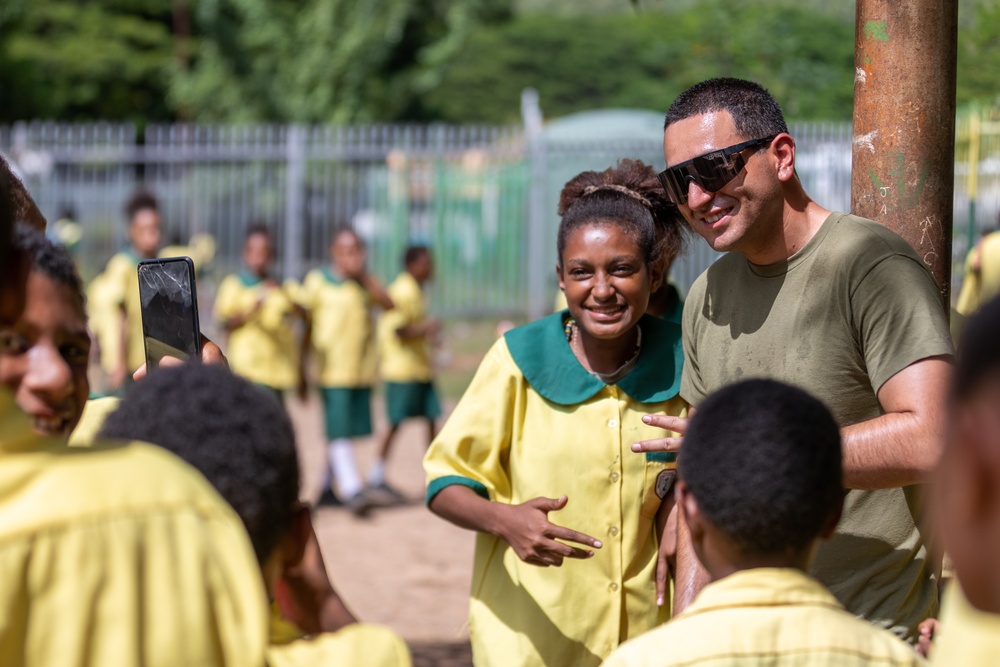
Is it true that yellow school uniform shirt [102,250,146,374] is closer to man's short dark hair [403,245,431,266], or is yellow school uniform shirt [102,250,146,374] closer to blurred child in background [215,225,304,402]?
blurred child in background [215,225,304,402]

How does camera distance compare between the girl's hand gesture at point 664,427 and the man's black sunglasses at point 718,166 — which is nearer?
the girl's hand gesture at point 664,427

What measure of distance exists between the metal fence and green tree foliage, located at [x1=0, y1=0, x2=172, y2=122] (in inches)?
558

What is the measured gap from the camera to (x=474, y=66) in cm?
5150

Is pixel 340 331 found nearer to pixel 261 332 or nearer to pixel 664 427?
pixel 261 332

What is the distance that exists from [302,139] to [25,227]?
41.3 ft

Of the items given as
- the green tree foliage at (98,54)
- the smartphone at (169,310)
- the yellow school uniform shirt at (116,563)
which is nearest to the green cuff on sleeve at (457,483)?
the smartphone at (169,310)

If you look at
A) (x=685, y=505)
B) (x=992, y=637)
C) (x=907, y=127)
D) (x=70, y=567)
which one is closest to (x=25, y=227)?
(x=70, y=567)

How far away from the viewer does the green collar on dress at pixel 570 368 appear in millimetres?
3254

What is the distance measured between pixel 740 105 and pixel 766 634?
4.98ft

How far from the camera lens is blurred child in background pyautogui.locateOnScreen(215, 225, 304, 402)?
905cm

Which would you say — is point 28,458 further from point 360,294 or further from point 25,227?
point 360,294

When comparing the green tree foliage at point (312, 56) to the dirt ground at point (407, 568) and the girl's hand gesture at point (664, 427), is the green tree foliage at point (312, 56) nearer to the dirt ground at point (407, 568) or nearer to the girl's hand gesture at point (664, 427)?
the dirt ground at point (407, 568)

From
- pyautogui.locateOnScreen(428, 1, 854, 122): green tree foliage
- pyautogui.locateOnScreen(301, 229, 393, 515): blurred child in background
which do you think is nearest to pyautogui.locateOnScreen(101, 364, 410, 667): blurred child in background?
pyautogui.locateOnScreen(301, 229, 393, 515): blurred child in background

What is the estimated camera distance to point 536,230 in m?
14.2
